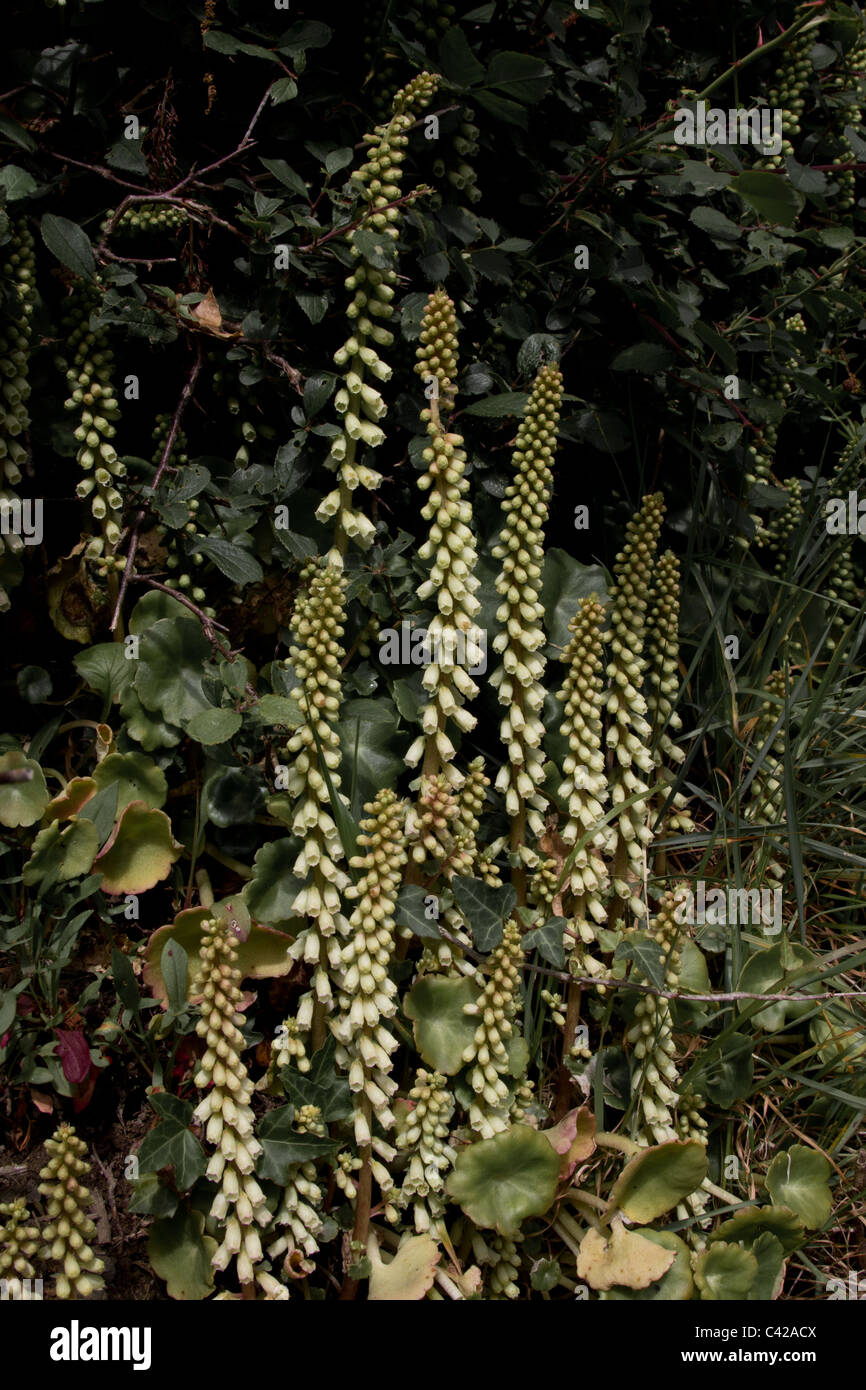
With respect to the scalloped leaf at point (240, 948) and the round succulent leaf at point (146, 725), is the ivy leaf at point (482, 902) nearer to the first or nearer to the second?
the scalloped leaf at point (240, 948)

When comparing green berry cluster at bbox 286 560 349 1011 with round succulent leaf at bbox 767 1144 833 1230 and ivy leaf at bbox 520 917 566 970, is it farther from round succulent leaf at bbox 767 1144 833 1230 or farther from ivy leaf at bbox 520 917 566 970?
round succulent leaf at bbox 767 1144 833 1230

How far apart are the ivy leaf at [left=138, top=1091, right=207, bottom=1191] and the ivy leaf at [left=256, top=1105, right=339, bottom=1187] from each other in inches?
6.5

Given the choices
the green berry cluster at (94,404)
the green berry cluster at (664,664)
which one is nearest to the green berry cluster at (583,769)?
the green berry cluster at (664,664)

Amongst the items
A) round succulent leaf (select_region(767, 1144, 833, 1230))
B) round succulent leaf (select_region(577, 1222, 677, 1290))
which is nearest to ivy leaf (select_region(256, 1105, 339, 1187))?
round succulent leaf (select_region(577, 1222, 677, 1290))

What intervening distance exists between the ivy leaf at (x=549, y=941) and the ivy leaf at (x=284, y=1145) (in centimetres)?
77

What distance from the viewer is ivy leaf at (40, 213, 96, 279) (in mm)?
3158

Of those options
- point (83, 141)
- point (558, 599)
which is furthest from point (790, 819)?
point (83, 141)

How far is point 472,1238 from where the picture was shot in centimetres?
306

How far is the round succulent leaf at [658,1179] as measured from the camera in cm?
288

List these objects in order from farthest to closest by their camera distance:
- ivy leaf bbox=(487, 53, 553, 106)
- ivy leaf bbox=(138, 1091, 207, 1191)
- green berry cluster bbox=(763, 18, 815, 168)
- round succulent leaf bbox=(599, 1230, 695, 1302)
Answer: green berry cluster bbox=(763, 18, 815, 168), ivy leaf bbox=(487, 53, 553, 106), round succulent leaf bbox=(599, 1230, 695, 1302), ivy leaf bbox=(138, 1091, 207, 1191)

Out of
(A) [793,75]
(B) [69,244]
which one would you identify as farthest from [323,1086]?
(A) [793,75]

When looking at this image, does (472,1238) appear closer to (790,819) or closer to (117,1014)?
(117,1014)

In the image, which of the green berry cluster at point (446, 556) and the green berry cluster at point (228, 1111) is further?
the green berry cluster at point (446, 556)

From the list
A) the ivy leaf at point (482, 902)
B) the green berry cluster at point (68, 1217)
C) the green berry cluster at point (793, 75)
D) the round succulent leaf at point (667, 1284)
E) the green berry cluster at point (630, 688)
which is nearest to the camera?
the green berry cluster at point (68, 1217)
